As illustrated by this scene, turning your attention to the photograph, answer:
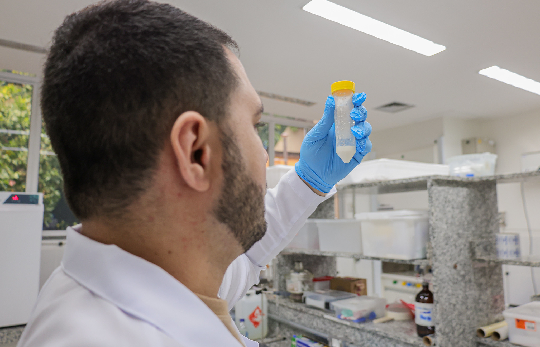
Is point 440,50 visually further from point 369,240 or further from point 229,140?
point 229,140

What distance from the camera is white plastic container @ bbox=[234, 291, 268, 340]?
7.99ft

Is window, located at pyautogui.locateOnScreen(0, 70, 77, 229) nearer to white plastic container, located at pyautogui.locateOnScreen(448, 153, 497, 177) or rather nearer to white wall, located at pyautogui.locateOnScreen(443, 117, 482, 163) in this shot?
white plastic container, located at pyautogui.locateOnScreen(448, 153, 497, 177)

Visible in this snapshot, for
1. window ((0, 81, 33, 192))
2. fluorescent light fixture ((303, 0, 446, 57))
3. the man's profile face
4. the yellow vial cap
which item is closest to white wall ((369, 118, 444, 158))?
fluorescent light fixture ((303, 0, 446, 57))

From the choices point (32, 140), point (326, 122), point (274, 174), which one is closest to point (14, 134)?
point (32, 140)

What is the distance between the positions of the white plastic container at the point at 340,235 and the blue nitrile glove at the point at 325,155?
0.98 m

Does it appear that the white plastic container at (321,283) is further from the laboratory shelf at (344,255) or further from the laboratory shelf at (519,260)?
the laboratory shelf at (519,260)

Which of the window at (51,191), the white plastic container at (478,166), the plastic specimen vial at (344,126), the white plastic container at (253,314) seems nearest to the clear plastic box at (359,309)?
the white plastic container at (253,314)

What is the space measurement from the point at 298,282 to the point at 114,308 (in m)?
2.08

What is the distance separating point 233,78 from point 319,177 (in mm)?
633

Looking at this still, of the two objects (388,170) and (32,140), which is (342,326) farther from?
(32,140)

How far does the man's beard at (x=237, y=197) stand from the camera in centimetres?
57

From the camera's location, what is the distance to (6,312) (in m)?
2.49

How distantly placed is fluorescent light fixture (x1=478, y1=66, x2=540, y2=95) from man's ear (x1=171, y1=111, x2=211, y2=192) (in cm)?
375

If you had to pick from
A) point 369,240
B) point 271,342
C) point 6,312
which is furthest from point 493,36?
point 6,312
